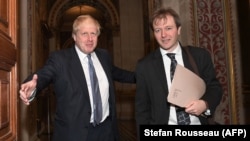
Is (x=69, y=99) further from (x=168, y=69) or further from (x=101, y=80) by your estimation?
(x=168, y=69)

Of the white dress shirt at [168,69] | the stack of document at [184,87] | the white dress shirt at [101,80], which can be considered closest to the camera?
the stack of document at [184,87]

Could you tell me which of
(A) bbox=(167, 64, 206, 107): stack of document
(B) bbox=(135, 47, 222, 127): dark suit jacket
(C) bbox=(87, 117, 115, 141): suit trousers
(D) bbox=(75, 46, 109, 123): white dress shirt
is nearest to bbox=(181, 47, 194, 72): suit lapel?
(B) bbox=(135, 47, 222, 127): dark suit jacket

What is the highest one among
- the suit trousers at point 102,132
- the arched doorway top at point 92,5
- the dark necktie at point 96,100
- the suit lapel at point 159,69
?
the arched doorway top at point 92,5

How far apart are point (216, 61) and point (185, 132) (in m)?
2.92

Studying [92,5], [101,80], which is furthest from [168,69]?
[92,5]

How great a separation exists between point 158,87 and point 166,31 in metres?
0.44

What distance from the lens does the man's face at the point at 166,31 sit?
236cm

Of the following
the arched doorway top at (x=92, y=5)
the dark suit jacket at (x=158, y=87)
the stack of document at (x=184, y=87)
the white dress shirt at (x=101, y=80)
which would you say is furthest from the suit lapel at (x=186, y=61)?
the arched doorway top at (x=92, y=5)

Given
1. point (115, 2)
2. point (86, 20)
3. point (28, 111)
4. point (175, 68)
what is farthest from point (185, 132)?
point (115, 2)

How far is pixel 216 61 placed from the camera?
188 inches

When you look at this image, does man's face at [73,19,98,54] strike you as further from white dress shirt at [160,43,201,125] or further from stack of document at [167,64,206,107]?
stack of document at [167,64,206,107]

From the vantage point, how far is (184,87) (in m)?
2.25

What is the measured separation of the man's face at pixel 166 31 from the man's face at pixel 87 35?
26.0 inches

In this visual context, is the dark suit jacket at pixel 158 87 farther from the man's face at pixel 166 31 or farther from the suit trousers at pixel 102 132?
the suit trousers at pixel 102 132
